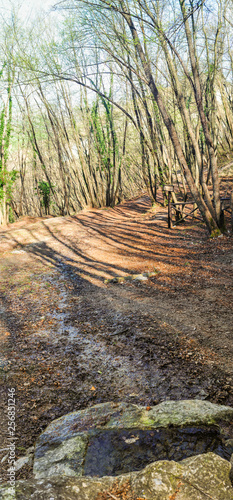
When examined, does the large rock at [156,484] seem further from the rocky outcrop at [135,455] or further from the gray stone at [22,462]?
the gray stone at [22,462]

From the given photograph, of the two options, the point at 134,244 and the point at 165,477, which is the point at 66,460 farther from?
the point at 134,244

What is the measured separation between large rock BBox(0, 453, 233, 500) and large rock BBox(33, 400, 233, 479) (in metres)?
0.34

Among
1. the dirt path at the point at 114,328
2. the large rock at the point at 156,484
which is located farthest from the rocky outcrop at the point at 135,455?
the dirt path at the point at 114,328

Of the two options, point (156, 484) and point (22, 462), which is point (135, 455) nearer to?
point (156, 484)

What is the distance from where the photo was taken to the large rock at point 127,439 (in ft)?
6.64

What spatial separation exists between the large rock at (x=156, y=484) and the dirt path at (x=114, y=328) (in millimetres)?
753

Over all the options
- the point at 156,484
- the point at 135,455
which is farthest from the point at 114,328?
the point at 156,484

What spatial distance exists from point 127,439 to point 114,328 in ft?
7.89

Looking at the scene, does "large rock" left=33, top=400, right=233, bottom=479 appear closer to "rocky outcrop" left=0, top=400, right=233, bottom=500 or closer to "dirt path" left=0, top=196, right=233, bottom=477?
"rocky outcrop" left=0, top=400, right=233, bottom=500

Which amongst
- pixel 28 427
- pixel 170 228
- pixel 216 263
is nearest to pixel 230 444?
pixel 28 427

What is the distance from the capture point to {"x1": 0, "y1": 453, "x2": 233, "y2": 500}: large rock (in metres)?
1.48

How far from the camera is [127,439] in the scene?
7.33 feet

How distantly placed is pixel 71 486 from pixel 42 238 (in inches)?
438

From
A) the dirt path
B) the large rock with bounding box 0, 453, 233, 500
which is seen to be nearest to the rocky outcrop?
the large rock with bounding box 0, 453, 233, 500
